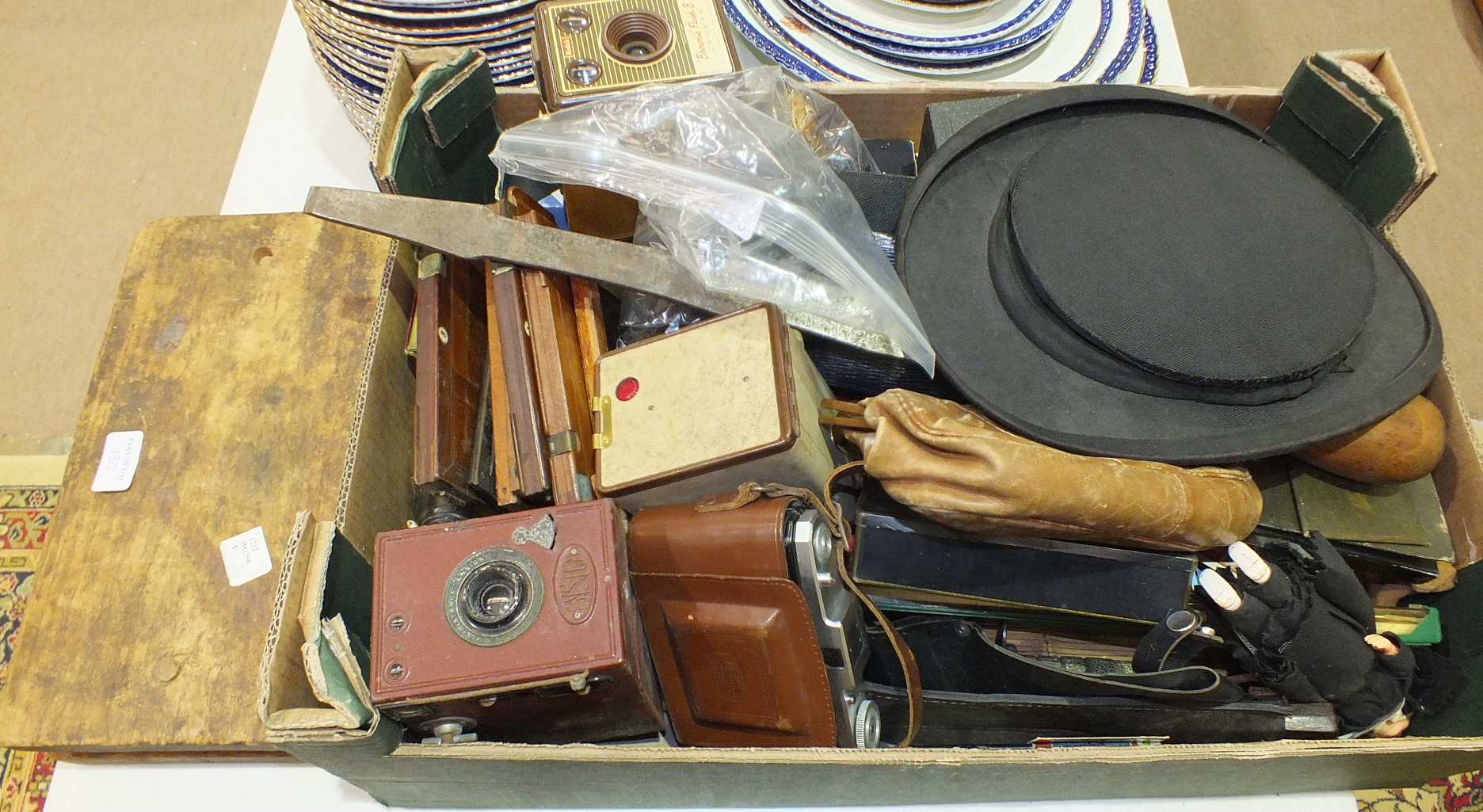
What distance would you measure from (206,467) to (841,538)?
3.05 ft

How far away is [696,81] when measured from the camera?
4.66 ft

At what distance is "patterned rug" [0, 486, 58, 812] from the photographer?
1756mm

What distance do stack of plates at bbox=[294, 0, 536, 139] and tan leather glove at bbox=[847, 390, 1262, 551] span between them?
3.05ft

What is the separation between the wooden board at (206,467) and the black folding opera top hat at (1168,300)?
837 millimetres

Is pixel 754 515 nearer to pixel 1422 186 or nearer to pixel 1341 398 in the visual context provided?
pixel 1341 398

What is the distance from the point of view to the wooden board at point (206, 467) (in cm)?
121

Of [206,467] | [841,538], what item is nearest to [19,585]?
[206,467]

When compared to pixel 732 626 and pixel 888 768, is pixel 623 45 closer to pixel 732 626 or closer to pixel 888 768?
pixel 732 626

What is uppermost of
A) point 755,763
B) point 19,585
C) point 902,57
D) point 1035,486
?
point 902,57

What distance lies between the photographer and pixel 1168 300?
1.15 meters

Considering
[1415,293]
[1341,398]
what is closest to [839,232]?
[1341,398]

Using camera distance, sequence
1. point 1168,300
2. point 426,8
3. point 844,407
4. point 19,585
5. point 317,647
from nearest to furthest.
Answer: point 317,647, point 1168,300, point 844,407, point 426,8, point 19,585

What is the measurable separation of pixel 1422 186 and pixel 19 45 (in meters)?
3.53

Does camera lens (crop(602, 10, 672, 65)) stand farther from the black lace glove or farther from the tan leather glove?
the black lace glove
